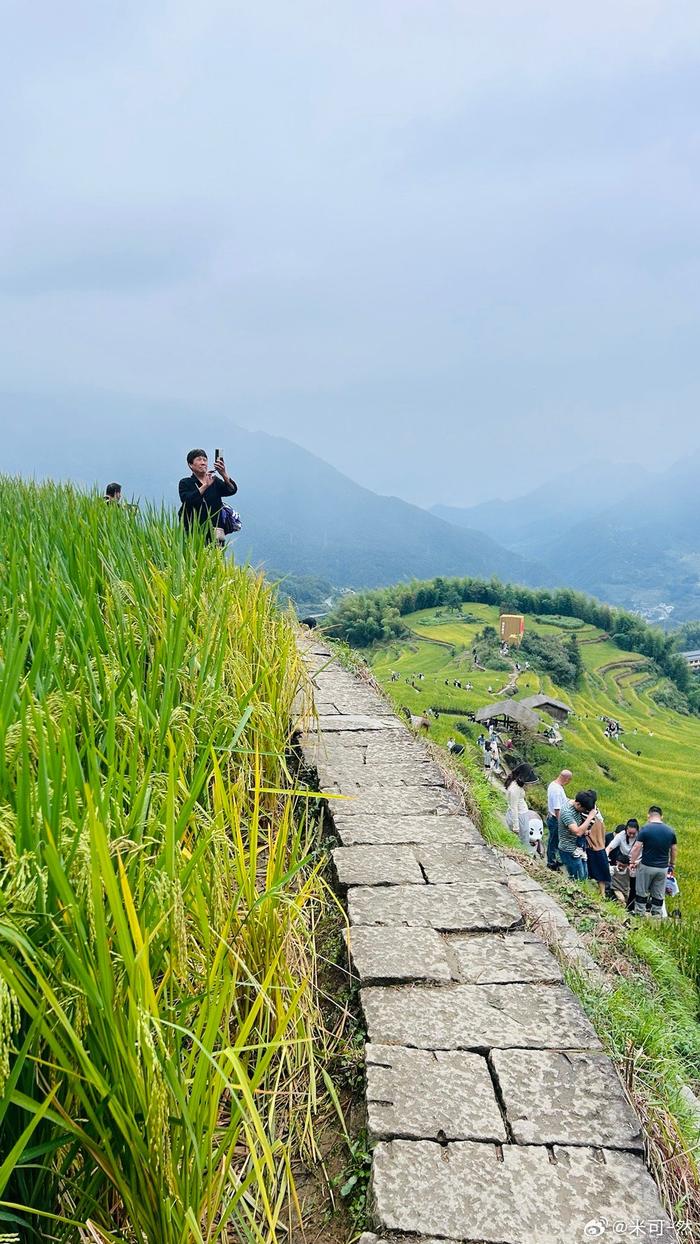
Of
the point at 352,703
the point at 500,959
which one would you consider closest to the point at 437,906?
the point at 500,959

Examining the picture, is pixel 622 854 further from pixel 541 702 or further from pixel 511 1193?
pixel 541 702

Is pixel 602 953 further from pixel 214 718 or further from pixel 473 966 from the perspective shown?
pixel 214 718

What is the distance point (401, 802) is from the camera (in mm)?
2922

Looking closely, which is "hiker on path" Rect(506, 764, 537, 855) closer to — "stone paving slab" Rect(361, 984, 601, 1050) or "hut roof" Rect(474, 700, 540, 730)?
"stone paving slab" Rect(361, 984, 601, 1050)

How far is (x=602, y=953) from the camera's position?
3.61m

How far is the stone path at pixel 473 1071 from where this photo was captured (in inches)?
50.2

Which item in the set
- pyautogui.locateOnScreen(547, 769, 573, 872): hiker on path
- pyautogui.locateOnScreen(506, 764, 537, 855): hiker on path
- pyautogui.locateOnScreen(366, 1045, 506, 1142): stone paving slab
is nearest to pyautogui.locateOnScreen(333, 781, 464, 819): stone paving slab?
pyautogui.locateOnScreen(366, 1045, 506, 1142): stone paving slab

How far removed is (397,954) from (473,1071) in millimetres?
414

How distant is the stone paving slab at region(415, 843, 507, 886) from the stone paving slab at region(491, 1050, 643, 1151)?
0.74 m

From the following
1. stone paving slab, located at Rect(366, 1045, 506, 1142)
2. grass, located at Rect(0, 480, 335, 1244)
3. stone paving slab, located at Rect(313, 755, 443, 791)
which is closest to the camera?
grass, located at Rect(0, 480, 335, 1244)

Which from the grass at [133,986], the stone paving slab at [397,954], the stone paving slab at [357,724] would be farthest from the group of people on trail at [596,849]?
the grass at [133,986]

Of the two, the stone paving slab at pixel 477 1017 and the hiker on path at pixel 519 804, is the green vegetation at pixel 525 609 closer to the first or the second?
the hiker on path at pixel 519 804

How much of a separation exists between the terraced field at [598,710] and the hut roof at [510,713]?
2168mm

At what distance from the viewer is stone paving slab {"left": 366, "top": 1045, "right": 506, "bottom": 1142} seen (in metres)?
1.42
